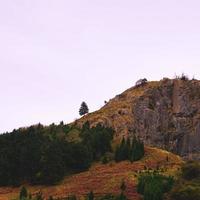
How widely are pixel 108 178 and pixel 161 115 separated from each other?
47.1 m

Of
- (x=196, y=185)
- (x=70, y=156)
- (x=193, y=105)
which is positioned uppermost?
(x=193, y=105)

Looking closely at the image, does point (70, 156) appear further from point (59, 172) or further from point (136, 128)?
point (136, 128)

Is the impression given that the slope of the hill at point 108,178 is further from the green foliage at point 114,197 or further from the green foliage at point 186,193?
the green foliage at point 186,193

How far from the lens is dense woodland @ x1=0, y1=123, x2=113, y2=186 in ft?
359

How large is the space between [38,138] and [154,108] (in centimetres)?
3584

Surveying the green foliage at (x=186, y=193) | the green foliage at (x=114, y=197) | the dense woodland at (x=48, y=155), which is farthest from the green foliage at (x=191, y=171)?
the dense woodland at (x=48, y=155)

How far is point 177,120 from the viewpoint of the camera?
143500 mm

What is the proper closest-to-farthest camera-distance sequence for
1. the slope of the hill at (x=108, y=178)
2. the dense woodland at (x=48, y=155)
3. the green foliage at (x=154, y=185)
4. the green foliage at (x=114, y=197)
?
the green foliage at (x=114, y=197), the green foliage at (x=154, y=185), the slope of the hill at (x=108, y=178), the dense woodland at (x=48, y=155)

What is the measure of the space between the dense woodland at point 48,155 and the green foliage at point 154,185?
1759 cm

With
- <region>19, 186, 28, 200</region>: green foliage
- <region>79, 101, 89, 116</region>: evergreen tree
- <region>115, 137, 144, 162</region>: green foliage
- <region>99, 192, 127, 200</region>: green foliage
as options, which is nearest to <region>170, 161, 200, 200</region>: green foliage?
<region>99, 192, 127, 200</region>: green foliage

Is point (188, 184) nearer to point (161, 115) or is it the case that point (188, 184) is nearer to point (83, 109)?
point (161, 115)

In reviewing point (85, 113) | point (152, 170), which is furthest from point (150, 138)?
point (152, 170)

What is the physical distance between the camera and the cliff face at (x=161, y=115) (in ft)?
452

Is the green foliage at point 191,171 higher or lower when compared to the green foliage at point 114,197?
higher
